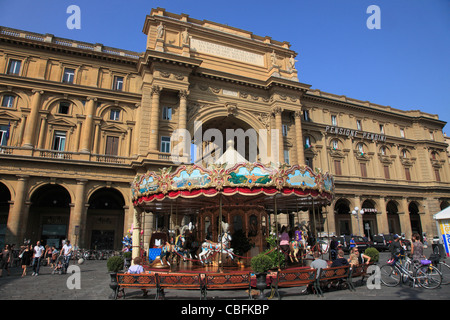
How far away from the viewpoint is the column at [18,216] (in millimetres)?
22125

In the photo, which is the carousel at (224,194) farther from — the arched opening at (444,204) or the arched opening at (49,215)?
the arched opening at (444,204)

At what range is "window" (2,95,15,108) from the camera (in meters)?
25.1

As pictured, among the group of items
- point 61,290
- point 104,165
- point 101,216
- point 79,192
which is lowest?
point 61,290

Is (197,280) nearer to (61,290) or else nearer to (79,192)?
(61,290)

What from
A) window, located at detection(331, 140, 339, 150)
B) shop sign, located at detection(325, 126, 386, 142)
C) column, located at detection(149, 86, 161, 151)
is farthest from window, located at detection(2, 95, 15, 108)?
window, located at detection(331, 140, 339, 150)

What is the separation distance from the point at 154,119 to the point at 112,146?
5214 millimetres

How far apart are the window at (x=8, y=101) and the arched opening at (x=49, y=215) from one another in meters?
7.62

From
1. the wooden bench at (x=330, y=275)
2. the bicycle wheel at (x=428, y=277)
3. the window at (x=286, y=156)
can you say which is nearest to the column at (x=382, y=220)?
the window at (x=286, y=156)

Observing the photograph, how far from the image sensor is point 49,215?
27.1m

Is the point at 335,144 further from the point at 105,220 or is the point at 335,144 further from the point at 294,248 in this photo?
the point at 105,220

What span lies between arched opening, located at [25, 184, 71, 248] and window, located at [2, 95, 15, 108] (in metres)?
7.62
